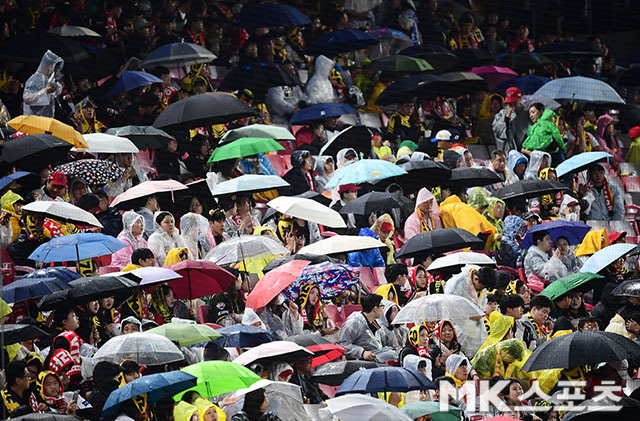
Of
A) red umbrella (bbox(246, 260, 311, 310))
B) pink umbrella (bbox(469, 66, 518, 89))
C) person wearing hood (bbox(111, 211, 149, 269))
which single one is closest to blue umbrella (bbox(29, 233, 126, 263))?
person wearing hood (bbox(111, 211, 149, 269))

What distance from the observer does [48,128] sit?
48.8 feet

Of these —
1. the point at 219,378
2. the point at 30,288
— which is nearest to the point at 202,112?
the point at 30,288

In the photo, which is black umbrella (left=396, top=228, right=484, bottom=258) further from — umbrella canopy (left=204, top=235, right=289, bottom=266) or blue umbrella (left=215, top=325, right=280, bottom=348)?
blue umbrella (left=215, top=325, right=280, bottom=348)

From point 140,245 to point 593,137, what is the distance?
903 cm

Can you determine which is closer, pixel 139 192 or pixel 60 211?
pixel 60 211

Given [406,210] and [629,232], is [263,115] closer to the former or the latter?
[406,210]

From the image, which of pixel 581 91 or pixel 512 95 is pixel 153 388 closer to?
pixel 512 95

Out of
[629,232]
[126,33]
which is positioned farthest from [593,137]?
[126,33]

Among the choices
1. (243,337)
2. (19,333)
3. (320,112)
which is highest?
(320,112)

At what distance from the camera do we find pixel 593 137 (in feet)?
66.5

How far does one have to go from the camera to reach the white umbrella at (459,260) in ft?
45.3

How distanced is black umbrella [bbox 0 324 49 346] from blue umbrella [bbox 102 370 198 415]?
4.11ft

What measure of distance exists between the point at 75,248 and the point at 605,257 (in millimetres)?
5719

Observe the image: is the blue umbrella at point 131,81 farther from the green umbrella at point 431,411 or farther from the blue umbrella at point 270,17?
the green umbrella at point 431,411
